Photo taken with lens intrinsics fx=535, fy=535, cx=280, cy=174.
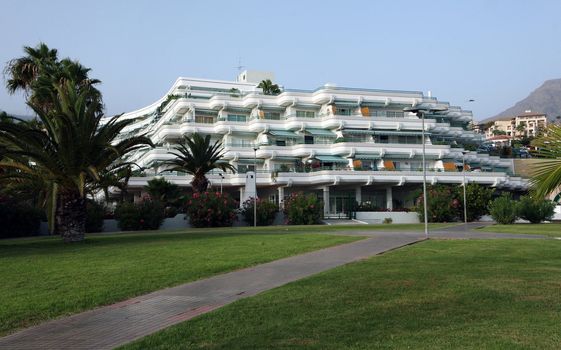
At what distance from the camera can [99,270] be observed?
1358 cm

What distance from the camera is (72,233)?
2369 cm

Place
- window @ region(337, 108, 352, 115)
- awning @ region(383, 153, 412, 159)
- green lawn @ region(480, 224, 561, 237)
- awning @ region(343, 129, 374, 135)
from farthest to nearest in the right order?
window @ region(337, 108, 352, 115) < awning @ region(343, 129, 374, 135) < awning @ region(383, 153, 412, 159) < green lawn @ region(480, 224, 561, 237)

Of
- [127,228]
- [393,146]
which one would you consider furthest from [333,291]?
[393,146]

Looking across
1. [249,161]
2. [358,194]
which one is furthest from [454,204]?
[249,161]

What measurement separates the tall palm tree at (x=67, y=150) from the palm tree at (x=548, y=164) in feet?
55.3

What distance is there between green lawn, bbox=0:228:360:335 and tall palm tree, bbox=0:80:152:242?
2993 mm

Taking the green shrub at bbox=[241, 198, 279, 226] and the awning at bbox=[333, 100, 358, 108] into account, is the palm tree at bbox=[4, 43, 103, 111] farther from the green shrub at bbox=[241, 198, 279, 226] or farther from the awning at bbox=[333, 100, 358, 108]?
the awning at bbox=[333, 100, 358, 108]

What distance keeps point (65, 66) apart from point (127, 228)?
14.1 meters

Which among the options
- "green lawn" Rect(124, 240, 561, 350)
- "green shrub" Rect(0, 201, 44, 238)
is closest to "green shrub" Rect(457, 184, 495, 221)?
"green shrub" Rect(0, 201, 44, 238)

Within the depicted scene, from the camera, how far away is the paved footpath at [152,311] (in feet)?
22.7

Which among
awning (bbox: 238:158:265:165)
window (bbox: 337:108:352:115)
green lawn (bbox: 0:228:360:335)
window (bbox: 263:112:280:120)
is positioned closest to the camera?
green lawn (bbox: 0:228:360:335)

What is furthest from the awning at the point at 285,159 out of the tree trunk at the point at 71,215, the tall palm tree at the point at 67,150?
the tree trunk at the point at 71,215

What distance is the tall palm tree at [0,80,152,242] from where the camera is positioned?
2180 centimetres

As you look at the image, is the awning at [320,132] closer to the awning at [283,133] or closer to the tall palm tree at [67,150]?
the awning at [283,133]
